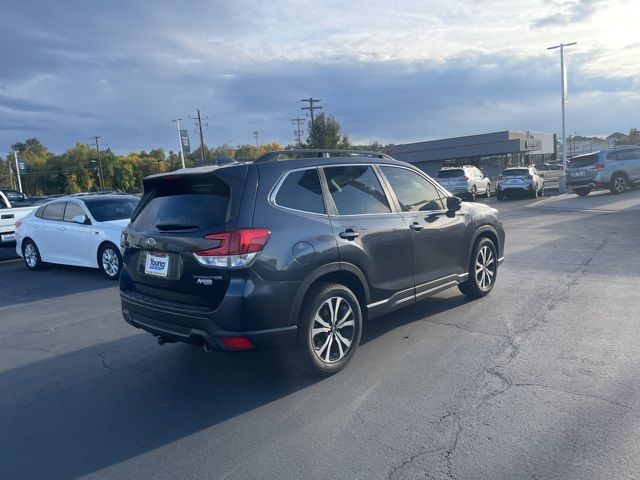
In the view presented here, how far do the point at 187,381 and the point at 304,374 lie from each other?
41.1 inches

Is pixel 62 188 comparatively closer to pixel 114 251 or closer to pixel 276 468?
pixel 114 251

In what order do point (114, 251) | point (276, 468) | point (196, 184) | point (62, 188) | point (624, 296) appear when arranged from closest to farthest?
point (276, 468) → point (196, 184) → point (624, 296) → point (114, 251) → point (62, 188)

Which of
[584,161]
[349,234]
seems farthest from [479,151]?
[349,234]

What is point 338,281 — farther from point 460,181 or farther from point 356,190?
point 460,181

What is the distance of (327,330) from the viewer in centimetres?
461

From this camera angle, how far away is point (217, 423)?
3.94m

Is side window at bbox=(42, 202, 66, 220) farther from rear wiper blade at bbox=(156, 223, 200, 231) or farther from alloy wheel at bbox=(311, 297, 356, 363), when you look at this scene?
alloy wheel at bbox=(311, 297, 356, 363)

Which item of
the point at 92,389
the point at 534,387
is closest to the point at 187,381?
the point at 92,389

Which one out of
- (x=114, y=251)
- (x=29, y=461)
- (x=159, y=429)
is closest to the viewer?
(x=29, y=461)

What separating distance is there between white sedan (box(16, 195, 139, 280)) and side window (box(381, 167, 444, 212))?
600 centimetres

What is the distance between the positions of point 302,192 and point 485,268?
10.9 ft

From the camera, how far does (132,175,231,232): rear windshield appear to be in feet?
14.2

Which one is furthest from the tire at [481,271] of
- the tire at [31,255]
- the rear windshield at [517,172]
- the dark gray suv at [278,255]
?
the rear windshield at [517,172]

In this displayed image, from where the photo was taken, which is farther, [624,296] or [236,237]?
[624,296]
